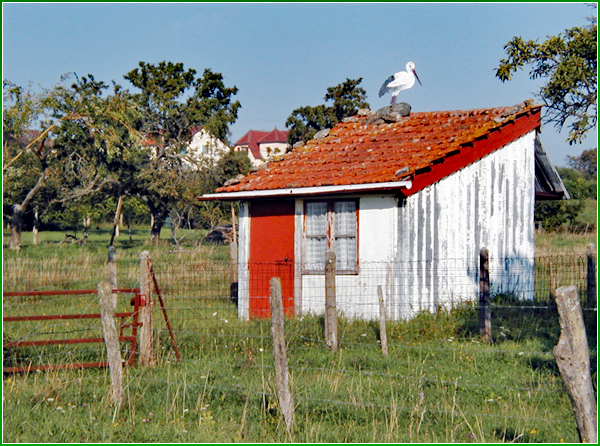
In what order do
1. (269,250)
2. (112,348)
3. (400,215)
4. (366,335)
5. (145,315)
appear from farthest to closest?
(269,250)
(400,215)
(366,335)
(145,315)
(112,348)

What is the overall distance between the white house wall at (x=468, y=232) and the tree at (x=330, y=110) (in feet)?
70.3

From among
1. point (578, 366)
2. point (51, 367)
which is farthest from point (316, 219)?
point (578, 366)

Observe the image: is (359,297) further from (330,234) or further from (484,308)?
(484,308)

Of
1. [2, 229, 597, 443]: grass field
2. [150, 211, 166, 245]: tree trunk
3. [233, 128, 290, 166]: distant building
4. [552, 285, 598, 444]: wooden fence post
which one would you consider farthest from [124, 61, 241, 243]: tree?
[233, 128, 290, 166]: distant building

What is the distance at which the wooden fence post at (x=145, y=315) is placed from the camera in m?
8.55

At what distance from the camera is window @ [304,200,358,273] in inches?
497

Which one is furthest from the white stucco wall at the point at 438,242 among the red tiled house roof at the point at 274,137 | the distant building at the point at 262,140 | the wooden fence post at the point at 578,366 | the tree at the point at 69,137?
the red tiled house roof at the point at 274,137

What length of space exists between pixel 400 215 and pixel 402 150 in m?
1.76

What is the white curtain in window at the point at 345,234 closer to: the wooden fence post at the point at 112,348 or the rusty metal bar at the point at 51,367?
the rusty metal bar at the point at 51,367

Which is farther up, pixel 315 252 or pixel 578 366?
pixel 315 252

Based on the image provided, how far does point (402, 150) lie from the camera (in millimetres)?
13266

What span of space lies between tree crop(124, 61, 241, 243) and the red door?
18382 millimetres

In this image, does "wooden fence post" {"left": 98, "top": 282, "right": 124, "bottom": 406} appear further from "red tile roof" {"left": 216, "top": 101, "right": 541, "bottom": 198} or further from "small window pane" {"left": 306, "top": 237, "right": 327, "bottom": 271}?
"small window pane" {"left": 306, "top": 237, "right": 327, "bottom": 271}

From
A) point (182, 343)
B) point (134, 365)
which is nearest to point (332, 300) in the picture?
point (182, 343)
